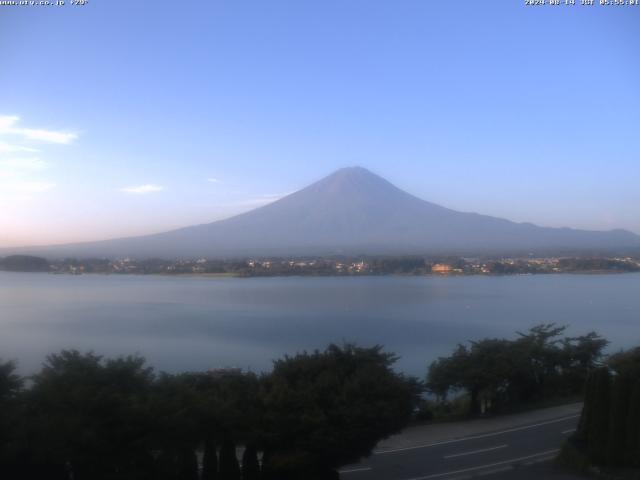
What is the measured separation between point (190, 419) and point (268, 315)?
12825mm

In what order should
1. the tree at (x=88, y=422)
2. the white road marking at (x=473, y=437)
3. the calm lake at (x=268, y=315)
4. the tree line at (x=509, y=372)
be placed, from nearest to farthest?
the tree at (x=88, y=422), the white road marking at (x=473, y=437), the tree line at (x=509, y=372), the calm lake at (x=268, y=315)

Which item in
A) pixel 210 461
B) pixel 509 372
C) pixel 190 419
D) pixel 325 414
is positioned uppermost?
pixel 190 419

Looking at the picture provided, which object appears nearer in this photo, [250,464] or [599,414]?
[250,464]

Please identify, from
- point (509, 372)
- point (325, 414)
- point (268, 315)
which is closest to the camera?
point (325, 414)

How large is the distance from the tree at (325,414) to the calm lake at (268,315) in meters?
5.47

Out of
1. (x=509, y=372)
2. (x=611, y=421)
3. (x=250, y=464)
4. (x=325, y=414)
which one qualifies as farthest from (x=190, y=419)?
(x=509, y=372)

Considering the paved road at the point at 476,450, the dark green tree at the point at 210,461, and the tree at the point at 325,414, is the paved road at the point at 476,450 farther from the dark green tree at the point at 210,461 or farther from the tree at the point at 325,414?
the dark green tree at the point at 210,461

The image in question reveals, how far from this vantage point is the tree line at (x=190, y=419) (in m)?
4.66

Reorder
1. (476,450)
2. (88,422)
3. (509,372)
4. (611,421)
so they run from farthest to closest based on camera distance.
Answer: (509,372) → (476,450) → (611,421) → (88,422)

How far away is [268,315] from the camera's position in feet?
58.5

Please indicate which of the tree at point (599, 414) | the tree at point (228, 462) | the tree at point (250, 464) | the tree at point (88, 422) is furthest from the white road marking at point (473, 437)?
the tree at point (88, 422)

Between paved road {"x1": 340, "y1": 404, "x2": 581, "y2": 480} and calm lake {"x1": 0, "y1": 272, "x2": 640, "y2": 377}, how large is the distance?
3233mm

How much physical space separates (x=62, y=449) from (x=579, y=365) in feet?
30.8

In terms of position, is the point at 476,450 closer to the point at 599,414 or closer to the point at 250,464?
the point at 599,414
